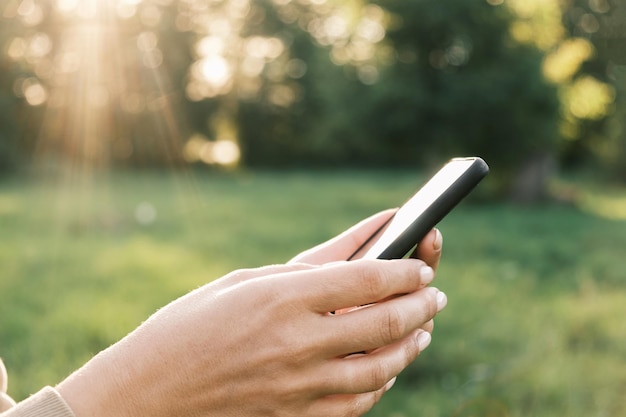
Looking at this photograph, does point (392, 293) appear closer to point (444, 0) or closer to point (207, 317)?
point (207, 317)

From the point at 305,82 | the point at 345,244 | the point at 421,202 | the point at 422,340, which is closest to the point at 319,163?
the point at 305,82

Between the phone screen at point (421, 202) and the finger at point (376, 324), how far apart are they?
5.7 inches

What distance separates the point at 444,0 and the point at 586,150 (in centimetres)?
1877

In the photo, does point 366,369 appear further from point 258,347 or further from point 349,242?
point 349,242

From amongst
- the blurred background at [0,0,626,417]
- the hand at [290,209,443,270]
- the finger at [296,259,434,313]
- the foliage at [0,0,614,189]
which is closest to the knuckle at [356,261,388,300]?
the finger at [296,259,434,313]

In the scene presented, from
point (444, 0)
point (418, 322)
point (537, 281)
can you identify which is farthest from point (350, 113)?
point (418, 322)

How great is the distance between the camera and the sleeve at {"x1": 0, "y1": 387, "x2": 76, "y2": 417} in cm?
110

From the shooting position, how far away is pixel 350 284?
1.12 m

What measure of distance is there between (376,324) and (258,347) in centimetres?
20

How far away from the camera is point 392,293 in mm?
1155

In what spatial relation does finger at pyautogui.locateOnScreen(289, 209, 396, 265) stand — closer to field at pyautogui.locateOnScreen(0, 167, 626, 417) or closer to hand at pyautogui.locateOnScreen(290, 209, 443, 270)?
hand at pyautogui.locateOnScreen(290, 209, 443, 270)

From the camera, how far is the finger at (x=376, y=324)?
1.13m

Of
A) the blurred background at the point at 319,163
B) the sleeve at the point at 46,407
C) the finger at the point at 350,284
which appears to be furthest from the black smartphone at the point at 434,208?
the blurred background at the point at 319,163

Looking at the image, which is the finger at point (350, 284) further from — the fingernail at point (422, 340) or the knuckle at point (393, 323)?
the fingernail at point (422, 340)
